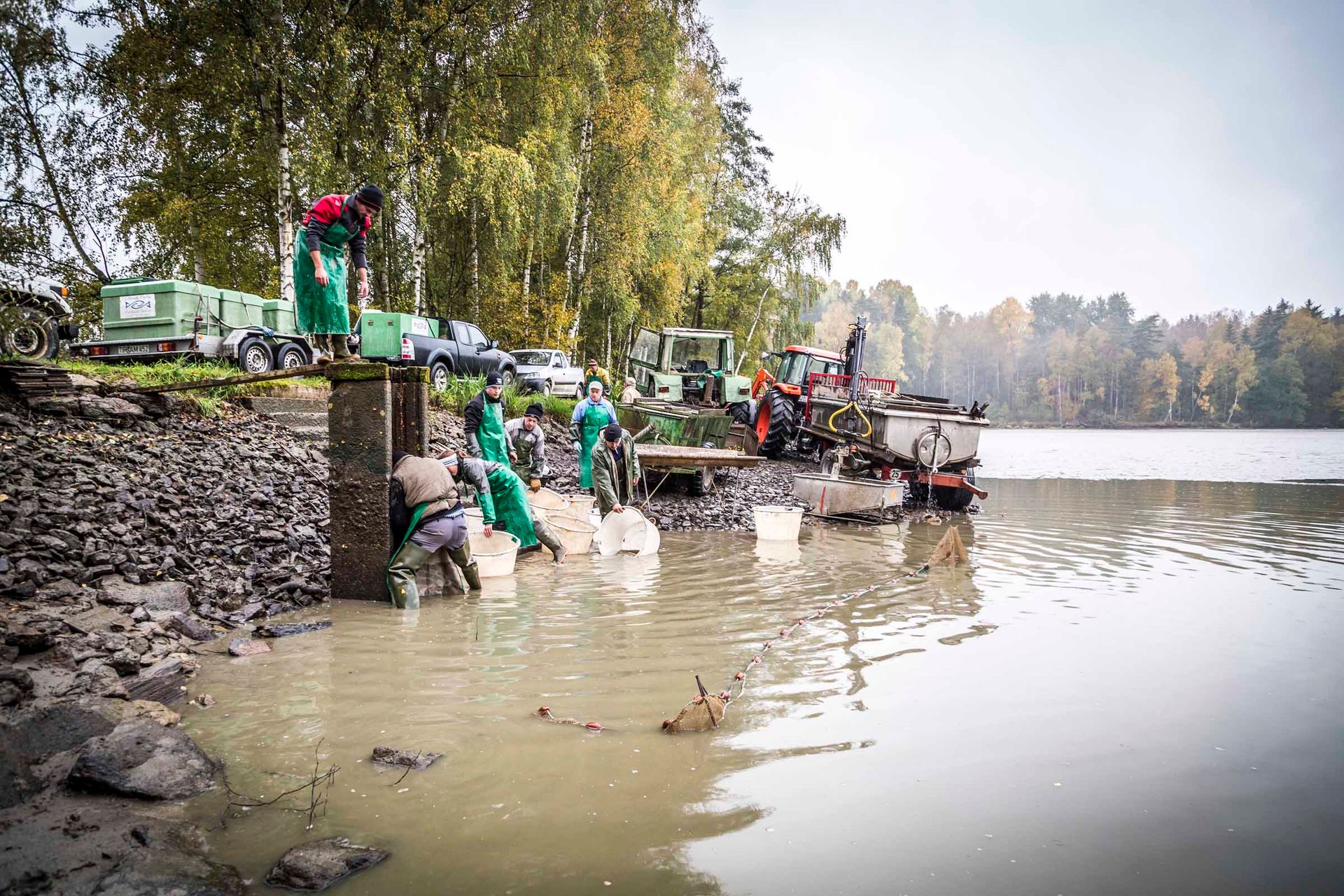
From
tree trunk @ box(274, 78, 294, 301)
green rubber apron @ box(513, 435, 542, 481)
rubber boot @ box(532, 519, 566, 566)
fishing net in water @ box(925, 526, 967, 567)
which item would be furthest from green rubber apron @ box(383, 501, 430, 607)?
tree trunk @ box(274, 78, 294, 301)

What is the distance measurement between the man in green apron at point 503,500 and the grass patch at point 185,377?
2733mm

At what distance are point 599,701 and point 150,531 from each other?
4177 mm

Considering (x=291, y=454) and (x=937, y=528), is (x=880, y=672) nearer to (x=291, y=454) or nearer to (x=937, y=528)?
(x=291, y=454)

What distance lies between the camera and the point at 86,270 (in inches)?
623

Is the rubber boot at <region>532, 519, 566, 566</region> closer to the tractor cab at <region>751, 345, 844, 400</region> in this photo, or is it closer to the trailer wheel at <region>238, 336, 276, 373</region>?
the trailer wheel at <region>238, 336, 276, 373</region>

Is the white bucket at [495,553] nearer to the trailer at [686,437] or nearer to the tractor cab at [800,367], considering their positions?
the trailer at [686,437]

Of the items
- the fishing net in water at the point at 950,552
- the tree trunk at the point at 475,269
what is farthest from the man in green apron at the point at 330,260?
the tree trunk at the point at 475,269

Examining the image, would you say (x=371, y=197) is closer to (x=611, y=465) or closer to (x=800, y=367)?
(x=611, y=465)

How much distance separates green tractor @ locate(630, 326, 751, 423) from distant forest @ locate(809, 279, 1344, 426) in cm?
4967

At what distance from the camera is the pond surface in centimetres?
2472

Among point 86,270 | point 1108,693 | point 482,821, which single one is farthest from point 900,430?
point 86,270

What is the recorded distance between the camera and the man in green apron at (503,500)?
6664 millimetres

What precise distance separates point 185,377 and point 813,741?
879cm

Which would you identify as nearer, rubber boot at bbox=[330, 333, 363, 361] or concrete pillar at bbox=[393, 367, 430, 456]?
rubber boot at bbox=[330, 333, 363, 361]
